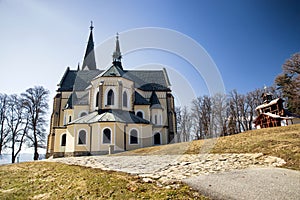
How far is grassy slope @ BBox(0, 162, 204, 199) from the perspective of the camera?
6562mm

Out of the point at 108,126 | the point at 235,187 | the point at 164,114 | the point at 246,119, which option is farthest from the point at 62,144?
the point at 246,119

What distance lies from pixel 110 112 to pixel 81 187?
747 inches

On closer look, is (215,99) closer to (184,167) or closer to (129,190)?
(184,167)

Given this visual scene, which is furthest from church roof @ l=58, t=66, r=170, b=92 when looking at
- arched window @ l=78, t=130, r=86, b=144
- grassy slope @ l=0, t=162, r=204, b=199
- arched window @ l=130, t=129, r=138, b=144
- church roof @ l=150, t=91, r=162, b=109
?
grassy slope @ l=0, t=162, r=204, b=199

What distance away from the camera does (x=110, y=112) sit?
87.6 feet

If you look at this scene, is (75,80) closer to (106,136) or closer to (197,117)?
(106,136)

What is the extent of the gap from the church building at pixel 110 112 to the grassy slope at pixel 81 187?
11954 millimetres

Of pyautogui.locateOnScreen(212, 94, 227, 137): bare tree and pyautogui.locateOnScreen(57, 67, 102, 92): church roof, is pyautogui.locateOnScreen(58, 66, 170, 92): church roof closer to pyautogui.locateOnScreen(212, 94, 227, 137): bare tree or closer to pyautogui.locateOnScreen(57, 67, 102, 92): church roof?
pyautogui.locateOnScreen(57, 67, 102, 92): church roof

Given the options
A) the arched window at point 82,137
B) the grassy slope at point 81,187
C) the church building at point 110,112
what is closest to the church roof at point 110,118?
the church building at point 110,112

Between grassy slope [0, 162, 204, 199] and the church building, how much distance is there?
1195 centimetres

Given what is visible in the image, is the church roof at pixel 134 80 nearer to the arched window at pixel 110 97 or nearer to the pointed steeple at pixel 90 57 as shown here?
the pointed steeple at pixel 90 57

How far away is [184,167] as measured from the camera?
1059cm

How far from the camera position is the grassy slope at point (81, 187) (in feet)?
21.5

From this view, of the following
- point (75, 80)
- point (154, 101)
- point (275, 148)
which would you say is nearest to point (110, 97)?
point (154, 101)
